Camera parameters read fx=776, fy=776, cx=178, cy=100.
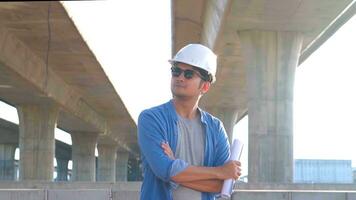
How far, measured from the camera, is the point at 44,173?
1849 inches

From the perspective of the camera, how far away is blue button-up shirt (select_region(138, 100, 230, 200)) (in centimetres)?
335

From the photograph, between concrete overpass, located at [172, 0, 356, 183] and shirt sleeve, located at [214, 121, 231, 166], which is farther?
concrete overpass, located at [172, 0, 356, 183]

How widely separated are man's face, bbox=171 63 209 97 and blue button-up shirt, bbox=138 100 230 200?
80 mm

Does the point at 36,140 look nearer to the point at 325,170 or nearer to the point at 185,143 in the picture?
the point at 185,143

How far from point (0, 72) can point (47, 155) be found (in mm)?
14463

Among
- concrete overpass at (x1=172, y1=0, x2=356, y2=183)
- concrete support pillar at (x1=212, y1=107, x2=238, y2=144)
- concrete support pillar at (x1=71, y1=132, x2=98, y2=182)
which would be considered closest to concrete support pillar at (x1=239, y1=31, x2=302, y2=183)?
concrete overpass at (x1=172, y1=0, x2=356, y2=183)

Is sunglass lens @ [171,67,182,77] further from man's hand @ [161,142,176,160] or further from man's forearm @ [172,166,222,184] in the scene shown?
man's forearm @ [172,166,222,184]

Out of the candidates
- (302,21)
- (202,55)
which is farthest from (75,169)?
Answer: (202,55)

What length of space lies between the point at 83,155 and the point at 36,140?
2264 centimetres

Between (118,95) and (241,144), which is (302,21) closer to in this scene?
(118,95)

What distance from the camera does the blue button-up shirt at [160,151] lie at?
11.0ft

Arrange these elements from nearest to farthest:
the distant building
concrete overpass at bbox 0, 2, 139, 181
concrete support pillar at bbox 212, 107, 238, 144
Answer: concrete overpass at bbox 0, 2, 139, 181 → concrete support pillar at bbox 212, 107, 238, 144 → the distant building

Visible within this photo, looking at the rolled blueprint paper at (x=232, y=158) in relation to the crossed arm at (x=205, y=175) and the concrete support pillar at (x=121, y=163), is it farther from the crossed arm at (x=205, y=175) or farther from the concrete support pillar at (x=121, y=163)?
the concrete support pillar at (x=121, y=163)

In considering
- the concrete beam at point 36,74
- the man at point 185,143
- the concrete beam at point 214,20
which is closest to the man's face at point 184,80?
the man at point 185,143
